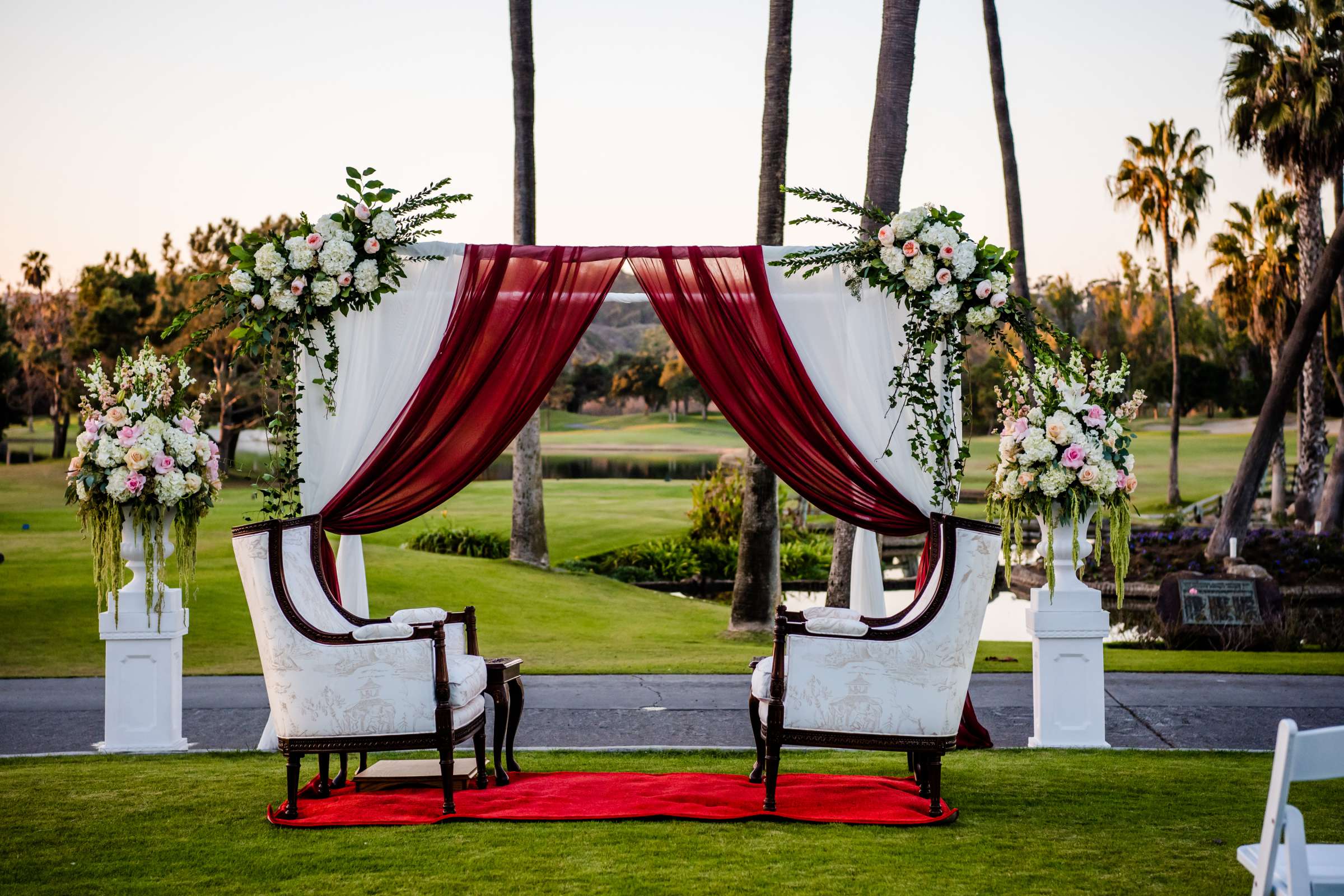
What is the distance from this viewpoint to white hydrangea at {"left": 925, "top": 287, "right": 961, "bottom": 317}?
231 inches

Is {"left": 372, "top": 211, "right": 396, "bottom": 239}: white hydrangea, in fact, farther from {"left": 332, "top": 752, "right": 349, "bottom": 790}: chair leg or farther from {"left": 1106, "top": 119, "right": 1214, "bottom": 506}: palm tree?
{"left": 1106, "top": 119, "right": 1214, "bottom": 506}: palm tree

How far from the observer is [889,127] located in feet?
31.8

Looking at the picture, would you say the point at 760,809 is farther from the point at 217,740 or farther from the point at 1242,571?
the point at 1242,571

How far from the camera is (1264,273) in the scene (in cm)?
2345

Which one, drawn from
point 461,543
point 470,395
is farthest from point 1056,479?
point 461,543

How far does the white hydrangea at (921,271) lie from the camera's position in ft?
19.3

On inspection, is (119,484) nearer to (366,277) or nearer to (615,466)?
(366,277)

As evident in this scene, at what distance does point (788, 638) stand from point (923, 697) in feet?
2.02

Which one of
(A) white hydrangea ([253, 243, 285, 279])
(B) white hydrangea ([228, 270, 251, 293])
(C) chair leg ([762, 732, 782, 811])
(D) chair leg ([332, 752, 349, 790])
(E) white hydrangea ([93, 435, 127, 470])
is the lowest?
(D) chair leg ([332, 752, 349, 790])

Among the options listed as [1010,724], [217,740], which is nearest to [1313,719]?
[1010,724]

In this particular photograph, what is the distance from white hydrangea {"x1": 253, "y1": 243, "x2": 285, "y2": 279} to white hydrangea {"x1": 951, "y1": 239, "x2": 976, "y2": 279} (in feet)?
11.0

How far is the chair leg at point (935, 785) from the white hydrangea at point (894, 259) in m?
2.37

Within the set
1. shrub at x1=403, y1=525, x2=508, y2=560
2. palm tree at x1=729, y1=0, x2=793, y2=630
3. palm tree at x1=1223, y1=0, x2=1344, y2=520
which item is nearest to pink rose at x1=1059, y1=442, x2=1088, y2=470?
palm tree at x1=729, y1=0, x2=793, y2=630

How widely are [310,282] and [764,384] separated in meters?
2.35
